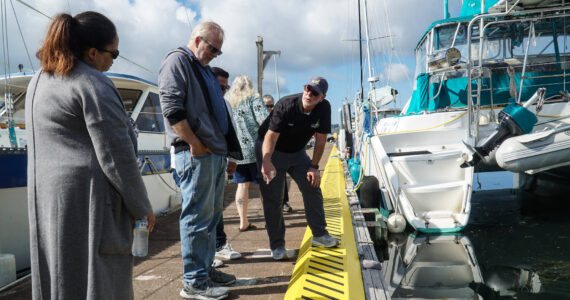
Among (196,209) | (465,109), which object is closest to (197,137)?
(196,209)

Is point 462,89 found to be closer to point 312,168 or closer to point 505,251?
point 505,251

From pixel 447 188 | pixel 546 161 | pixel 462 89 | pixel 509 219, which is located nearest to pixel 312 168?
pixel 447 188

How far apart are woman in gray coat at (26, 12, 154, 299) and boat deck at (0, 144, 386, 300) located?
130 centimetres

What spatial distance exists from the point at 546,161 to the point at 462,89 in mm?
2646

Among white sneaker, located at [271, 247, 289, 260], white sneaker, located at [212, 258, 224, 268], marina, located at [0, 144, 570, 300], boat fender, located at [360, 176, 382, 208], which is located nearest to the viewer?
marina, located at [0, 144, 570, 300]

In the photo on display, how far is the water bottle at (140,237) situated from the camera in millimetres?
1657

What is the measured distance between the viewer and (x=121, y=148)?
1479 mm

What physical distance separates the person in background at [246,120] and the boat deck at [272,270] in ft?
2.03

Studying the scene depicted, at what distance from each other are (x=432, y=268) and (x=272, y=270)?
2395mm

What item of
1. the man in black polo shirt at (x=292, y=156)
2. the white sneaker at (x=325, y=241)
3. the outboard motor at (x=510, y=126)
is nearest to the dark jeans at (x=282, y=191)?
the man in black polo shirt at (x=292, y=156)

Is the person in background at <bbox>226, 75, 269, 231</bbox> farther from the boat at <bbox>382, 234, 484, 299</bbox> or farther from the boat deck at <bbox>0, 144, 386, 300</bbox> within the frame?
the boat at <bbox>382, 234, 484, 299</bbox>

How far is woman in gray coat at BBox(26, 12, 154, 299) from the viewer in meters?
1.45

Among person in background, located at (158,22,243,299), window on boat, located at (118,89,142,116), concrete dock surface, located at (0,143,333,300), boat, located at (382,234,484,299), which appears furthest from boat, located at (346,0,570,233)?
window on boat, located at (118,89,142,116)

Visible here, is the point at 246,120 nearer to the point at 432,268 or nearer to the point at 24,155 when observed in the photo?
the point at 24,155
